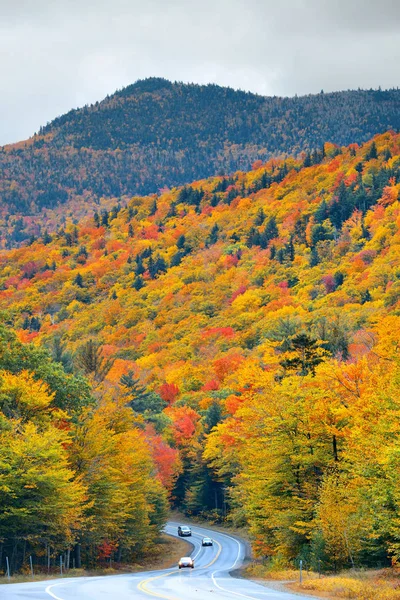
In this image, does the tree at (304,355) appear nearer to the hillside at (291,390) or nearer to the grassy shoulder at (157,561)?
the hillside at (291,390)

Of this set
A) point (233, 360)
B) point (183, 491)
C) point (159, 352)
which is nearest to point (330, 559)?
point (183, 491)

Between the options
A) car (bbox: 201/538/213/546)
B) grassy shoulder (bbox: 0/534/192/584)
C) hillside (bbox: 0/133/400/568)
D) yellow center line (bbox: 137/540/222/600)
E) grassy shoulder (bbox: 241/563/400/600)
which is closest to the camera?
grassy shoulder (bbox: 241/563/400/600)

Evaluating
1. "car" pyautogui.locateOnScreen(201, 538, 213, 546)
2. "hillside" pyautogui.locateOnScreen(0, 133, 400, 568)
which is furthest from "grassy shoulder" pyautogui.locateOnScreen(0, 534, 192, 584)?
"hillside" pyautogui.locateOnScreen(0, 133, 400, 568)

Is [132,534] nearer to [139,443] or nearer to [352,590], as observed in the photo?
[139,443]

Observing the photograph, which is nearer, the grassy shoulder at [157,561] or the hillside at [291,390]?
the hillside at [291,390]

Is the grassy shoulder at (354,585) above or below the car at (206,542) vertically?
above

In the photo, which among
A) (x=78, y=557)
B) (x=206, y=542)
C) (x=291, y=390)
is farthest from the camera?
(x=206, y=542)

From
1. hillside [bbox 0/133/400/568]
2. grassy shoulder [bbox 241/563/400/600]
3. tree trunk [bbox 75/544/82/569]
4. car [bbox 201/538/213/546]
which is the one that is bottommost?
car [bbox 201/538/213/546]

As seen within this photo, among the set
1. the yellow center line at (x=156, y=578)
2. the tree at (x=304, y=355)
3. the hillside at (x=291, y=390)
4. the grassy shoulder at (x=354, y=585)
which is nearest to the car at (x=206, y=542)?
the yellow center line at (x=156, y=578)

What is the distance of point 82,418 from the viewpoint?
53406 mm

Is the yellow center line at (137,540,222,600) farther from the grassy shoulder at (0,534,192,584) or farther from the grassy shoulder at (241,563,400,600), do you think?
the grassy shoulder at (241,563,400,600)

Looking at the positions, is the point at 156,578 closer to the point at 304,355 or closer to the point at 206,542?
the point at 304,355

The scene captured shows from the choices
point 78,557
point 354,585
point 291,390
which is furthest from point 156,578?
point 354,585

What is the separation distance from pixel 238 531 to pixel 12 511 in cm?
5350
